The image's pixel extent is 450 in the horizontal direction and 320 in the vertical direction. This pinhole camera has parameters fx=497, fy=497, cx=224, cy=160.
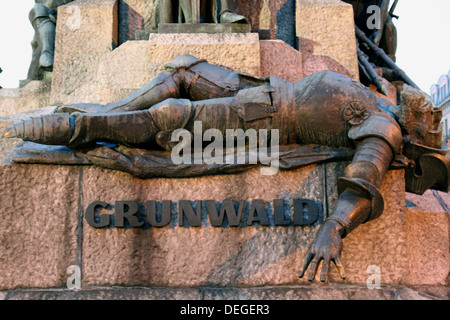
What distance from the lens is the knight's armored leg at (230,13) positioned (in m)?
5.36

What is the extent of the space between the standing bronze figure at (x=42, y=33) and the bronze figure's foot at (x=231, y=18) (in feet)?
7.63

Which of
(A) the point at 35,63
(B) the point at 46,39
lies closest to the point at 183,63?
(B) the point at 46,39

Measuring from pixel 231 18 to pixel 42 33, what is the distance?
277 centimetres

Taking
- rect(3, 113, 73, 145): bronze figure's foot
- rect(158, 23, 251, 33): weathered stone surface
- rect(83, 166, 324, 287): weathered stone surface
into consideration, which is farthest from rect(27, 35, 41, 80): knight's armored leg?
rect(83, 166, 324, 287): weathered stone surface

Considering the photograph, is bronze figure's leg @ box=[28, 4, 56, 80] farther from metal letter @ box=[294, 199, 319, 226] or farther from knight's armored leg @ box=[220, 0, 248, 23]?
metal letter @ box=[294, 199, 319, 226]

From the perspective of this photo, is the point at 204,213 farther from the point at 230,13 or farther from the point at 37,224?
the point at 230,13

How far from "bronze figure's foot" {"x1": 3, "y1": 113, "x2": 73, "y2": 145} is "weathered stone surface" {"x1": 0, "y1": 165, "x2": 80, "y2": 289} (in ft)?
1.00

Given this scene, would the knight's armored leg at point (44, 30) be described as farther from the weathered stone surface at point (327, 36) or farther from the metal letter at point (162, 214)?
the metal letter at point (162, 214)

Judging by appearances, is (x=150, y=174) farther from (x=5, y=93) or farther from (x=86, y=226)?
(x=5, y=93)

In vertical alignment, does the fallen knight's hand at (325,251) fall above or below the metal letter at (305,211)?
below

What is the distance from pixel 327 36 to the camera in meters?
5.89

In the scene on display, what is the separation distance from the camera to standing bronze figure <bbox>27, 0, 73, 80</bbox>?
21.0 ft

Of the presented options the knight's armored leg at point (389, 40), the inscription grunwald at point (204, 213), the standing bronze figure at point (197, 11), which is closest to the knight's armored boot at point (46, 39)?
the standing bronze figure at point (197, 11)
